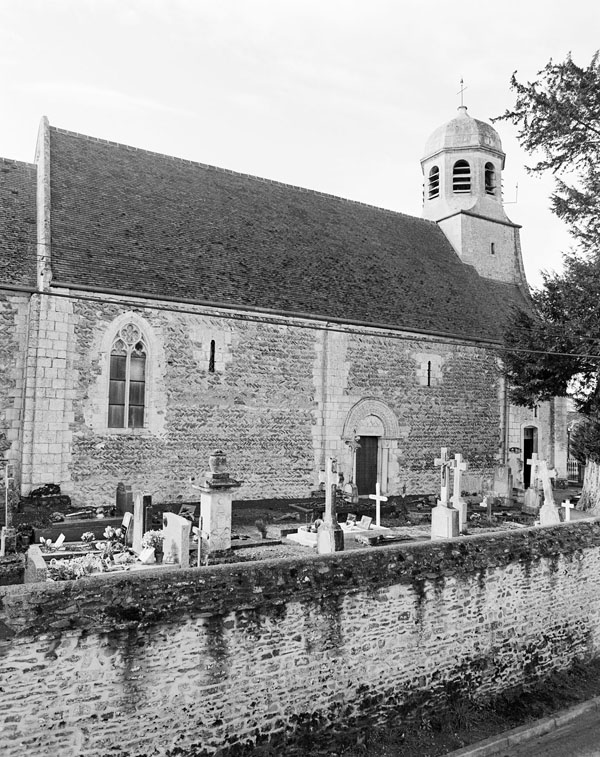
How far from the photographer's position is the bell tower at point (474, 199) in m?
22.4

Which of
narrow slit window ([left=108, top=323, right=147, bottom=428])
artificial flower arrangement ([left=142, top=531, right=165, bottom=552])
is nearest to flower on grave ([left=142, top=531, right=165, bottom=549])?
artificial flower arrangement ([left=142, top=531, right=165, bottom=552])

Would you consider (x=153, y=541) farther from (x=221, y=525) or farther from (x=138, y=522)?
(x=221, y=525)

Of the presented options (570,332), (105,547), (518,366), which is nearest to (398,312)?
(518,366)

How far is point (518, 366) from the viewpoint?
52.7ft

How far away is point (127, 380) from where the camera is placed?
44.7 feet

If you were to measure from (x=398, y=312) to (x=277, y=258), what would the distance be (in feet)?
13.3

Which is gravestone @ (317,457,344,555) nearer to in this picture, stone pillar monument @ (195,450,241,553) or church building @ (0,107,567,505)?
stone pillar monument @ (195,450,241,553)

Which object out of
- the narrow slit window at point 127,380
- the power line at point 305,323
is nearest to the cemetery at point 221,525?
the narrow slit window at point 127,380

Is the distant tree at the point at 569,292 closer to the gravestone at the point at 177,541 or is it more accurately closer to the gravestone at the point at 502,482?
the gravestone at the point at 502,482

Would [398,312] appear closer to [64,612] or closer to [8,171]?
[8,171]

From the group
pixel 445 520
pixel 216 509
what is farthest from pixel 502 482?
pixel 216 509

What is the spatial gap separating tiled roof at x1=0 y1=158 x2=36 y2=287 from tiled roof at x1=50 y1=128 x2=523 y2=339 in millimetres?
675

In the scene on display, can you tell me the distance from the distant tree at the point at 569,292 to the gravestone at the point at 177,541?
10.6 metres

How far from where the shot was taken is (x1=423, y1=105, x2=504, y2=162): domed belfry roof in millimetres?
23219
